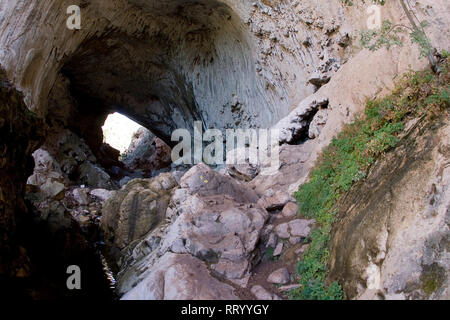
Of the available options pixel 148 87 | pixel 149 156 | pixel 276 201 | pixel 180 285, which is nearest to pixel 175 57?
pixel 148 87

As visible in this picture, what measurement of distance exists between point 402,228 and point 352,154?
9.52ft

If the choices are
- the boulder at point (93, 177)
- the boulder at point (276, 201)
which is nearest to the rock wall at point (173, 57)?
the boulder at point (93, 177)

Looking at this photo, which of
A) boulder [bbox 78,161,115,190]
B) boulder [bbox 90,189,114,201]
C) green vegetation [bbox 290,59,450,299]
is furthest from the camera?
boulder [bbox 78,161,115,190]

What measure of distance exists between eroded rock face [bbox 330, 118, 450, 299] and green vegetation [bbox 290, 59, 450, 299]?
1.04 feet

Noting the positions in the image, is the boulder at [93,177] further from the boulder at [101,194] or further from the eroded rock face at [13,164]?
the eroded rock face at [13,164]

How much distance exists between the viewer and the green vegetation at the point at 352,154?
223 inches

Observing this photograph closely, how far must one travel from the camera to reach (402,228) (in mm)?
4590

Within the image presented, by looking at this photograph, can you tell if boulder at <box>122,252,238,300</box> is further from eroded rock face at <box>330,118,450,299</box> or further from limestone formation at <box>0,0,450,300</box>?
eroded rock face at <box>330,118,450,299</box>

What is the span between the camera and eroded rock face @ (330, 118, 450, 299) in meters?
4.13

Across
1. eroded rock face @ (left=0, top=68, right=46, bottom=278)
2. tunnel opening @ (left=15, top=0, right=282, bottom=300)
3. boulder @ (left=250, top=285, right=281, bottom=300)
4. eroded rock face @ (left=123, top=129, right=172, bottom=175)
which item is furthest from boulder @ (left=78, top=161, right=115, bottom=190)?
boulder @ (left=250, top=285, right=281, bottom=300)

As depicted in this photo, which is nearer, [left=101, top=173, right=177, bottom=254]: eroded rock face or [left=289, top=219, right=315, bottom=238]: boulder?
[left=289, top=219, right=315, bottom=238]: boulder

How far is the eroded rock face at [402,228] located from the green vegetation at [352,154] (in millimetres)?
317

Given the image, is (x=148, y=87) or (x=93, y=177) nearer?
(x=93, y=177)

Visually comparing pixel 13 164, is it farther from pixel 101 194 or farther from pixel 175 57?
pixel 175 57
